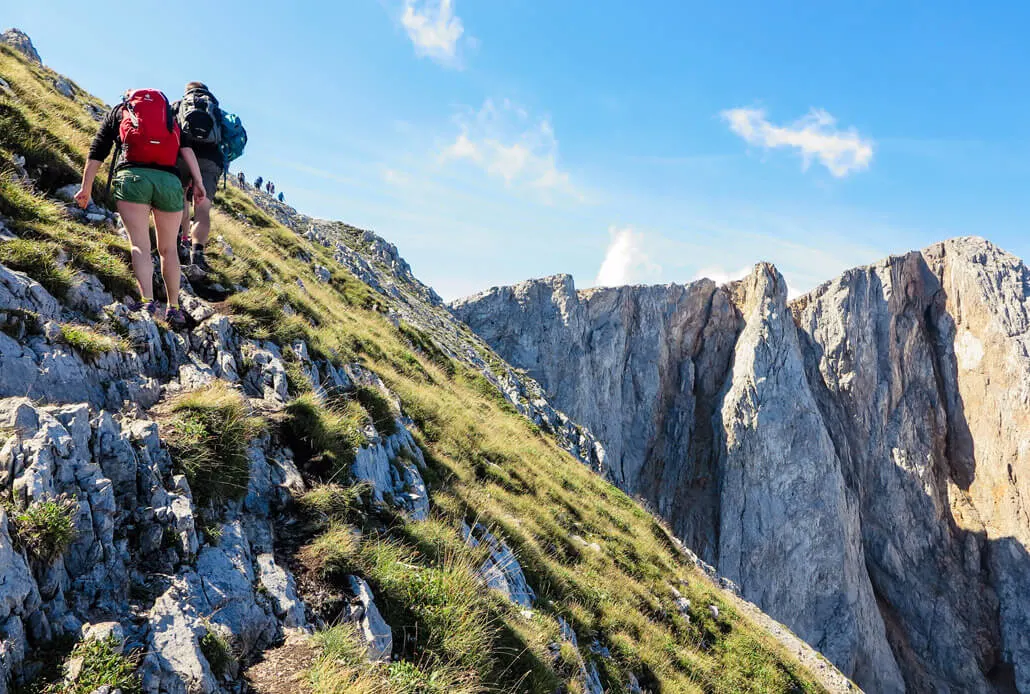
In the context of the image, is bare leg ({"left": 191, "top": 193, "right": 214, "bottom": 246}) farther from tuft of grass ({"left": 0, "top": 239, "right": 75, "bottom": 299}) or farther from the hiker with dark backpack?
tuft of grass ({"left": 0, "top": 239, "right": 75, "bottom": 299})

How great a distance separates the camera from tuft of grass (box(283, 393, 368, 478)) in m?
7.05

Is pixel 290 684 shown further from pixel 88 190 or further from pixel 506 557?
pixel 88 190

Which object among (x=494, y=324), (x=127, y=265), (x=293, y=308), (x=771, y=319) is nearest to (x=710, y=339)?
(x=771, y=319)

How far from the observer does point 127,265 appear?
7.48m

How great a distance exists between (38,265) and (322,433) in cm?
378

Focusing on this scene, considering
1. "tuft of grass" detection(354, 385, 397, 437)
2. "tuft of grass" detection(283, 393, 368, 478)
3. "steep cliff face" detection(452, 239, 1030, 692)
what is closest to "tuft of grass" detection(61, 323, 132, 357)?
"tuft of grass" detection(283, 393, 368, 478)

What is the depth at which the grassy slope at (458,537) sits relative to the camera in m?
5.66

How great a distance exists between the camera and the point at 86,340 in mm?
5422

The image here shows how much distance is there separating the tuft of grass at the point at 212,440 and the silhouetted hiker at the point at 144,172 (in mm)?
1940

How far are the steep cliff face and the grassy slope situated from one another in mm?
36790

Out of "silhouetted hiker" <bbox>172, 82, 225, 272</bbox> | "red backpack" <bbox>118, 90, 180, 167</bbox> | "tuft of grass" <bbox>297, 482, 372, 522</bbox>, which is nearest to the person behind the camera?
"tuft of grass" <bbox>297, 482, 372, 522</bbox>

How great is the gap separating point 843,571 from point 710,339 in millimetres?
26339

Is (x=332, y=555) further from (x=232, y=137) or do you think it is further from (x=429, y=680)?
(x=232, y=137)

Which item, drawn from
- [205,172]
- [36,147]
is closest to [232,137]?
[205,172]
